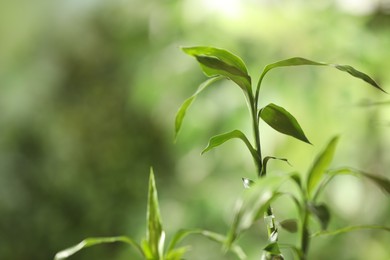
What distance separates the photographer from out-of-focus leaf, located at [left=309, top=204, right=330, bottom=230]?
0.78 ft

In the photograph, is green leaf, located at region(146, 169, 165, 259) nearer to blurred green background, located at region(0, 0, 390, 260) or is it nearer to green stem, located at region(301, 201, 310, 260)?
green stem, located at region(301, 201, 310, 260)

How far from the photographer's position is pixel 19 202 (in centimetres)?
205

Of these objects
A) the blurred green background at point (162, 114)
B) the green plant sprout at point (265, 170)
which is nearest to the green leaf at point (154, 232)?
the green plant sprout at point (265, 170)

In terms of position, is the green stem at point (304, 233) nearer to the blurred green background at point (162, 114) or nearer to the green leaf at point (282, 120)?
the green leaf at point (282, 120)

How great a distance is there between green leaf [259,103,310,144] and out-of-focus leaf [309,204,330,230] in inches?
2.1

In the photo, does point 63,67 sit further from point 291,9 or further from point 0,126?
point 291,9

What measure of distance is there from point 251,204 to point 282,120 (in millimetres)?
73

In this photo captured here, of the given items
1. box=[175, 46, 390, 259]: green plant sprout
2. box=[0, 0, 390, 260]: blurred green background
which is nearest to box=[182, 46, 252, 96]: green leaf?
box=[175, 46, 390, 259]: green plant sprout

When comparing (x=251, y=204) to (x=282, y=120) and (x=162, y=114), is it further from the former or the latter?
(x=162, y=114)

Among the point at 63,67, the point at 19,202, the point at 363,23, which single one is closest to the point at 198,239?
the point at 19,202

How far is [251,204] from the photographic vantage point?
24 centimetres

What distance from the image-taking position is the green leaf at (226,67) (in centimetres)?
29

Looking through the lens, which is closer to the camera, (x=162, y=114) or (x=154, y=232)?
(x=154, y=232)

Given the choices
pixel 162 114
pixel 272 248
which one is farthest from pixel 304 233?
pixel 162 114
